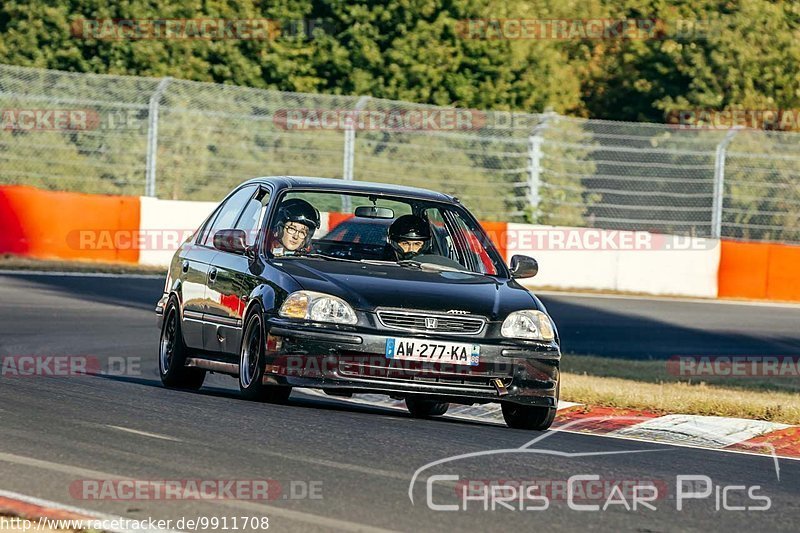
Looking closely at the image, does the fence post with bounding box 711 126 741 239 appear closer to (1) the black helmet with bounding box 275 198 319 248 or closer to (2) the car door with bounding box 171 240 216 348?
(2) the car door with bounding box 171 240 216 348

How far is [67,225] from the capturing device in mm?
25859

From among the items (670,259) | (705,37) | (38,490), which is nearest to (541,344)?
(38,490)

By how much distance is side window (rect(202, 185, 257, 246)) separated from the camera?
37.9 ft

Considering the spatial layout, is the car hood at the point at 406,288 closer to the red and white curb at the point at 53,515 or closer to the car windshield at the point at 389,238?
the car windshield at the point at 389,238

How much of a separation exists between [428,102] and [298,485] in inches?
1278

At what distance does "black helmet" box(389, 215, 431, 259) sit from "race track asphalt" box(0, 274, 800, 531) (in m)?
1.10

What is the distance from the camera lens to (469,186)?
30.2 metres

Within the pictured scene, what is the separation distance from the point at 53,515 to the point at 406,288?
13.2ft

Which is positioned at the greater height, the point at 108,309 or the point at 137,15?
the point at 137,15

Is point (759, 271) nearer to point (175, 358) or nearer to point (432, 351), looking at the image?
point (175, 358)

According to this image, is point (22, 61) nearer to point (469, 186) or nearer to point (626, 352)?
point (469, 186)

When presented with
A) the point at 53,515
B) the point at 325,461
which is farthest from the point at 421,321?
the point at 53,515

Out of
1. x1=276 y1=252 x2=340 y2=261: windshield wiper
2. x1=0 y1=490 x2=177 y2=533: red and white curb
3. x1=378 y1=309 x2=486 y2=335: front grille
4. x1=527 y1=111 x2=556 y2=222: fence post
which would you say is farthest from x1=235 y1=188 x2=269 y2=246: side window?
x1=527 y1=111 x2=556 y2=222: fence post

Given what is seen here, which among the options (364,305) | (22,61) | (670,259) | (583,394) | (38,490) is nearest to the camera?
(38,490)
